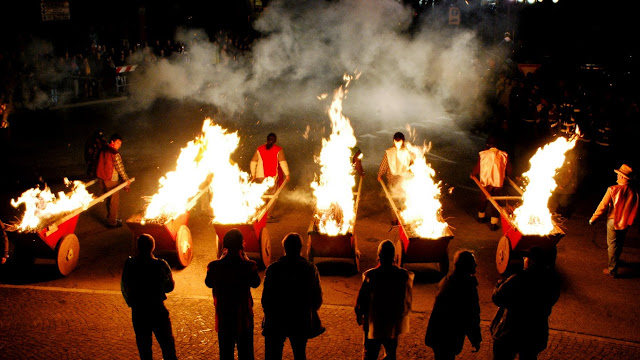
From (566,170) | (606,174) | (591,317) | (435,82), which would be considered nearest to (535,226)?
(591,317)

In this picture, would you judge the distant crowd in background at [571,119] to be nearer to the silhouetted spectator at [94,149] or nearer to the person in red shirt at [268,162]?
the person in red shirt at [268,162]

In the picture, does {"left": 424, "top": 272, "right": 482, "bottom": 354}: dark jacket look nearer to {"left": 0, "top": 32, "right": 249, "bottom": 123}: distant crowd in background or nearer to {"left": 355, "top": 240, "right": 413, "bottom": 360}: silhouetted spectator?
{"left": 355, "top": 240, "right": 413, "bottom": 360}: silhouetted spectator

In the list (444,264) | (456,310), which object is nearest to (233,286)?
(456,310)

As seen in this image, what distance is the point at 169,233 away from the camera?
25.1 ft

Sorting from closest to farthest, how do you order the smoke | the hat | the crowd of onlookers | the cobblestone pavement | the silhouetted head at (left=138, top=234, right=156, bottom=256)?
the silhouetted head at (left=138, top=234, right=156, bottom=256)
the cobblestone pavement
the hat
the crowd of onlookers
the smoke

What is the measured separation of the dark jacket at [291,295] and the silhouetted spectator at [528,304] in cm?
186

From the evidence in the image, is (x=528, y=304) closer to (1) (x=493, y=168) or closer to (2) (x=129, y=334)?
(2) (x=129, y=334)

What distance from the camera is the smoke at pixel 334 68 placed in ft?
64.4

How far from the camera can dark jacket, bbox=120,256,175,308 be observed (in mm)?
5016

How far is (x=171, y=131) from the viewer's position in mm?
→ 18266

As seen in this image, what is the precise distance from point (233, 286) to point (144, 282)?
0.91 metres

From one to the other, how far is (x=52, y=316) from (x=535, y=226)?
7.10 m

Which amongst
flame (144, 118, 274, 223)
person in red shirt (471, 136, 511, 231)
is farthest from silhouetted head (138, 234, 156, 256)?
person in red shirt (471, 136, 511, 231)

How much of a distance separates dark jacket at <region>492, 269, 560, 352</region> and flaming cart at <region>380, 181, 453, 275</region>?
2236 millimetres
